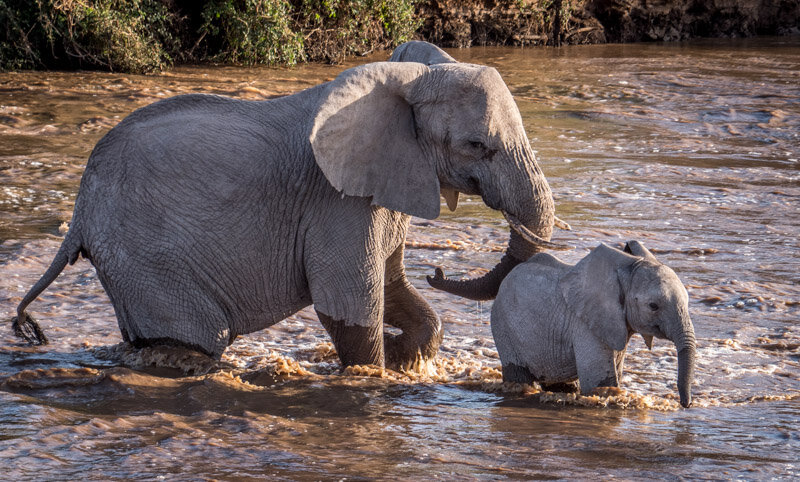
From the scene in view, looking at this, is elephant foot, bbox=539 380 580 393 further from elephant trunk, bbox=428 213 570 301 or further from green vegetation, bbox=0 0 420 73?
green vegetation, bbox=0 0 420 73

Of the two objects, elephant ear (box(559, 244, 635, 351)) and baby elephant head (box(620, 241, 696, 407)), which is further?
elephant ear (box(559, 244, 635, 351))

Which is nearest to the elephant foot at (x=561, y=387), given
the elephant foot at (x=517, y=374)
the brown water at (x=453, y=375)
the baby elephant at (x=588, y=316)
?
the baby elephant at (x=588, y=316)

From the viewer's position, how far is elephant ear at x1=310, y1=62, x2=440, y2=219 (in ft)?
16.6

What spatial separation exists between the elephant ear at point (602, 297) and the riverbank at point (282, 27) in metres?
13.0

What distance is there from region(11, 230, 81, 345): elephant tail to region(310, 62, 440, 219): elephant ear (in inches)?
54.7

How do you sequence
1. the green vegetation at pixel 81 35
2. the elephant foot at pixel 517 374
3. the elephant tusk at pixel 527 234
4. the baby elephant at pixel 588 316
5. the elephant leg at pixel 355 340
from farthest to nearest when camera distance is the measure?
the green vegetation at pixel 81 35 → the elephant foot at pixel 517 374 → the elephant leg at pixel 355 340 → the elephant tusk at pixel 527 234 → the baby elephant at pixel 588 316

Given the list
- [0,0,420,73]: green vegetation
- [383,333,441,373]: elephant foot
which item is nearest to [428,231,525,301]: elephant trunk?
[383,333,441,373]: elephant foot

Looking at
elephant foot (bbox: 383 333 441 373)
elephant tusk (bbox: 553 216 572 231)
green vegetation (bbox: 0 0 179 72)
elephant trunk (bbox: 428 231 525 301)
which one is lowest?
elephant foot (bbox: 383 333 441 373)

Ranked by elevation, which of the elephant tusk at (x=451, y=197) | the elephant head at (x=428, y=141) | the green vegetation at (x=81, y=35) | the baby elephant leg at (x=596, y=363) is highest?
the green vegetation at (x=81, y=35)

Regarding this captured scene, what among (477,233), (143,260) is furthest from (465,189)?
(477,233)

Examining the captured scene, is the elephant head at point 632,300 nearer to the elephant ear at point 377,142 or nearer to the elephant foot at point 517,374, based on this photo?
the elephant foot at point 517,374

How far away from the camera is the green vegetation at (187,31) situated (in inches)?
666

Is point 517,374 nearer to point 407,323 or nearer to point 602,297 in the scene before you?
point 602,297

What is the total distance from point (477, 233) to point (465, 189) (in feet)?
12.4
